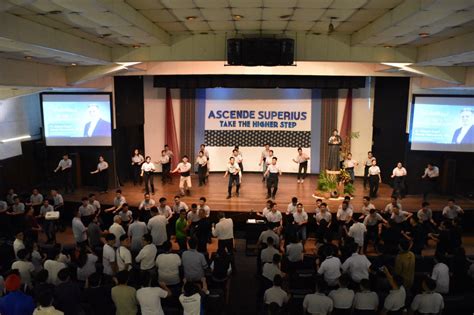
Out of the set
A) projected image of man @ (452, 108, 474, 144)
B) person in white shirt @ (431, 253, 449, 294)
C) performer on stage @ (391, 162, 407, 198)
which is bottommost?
person in white shirt @ (431, 253, 449, 294)

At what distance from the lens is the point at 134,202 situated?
38.3ft

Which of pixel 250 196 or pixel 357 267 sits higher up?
pixel 357 267

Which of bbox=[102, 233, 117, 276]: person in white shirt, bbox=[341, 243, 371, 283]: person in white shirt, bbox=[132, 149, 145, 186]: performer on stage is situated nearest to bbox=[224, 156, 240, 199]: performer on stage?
bbox=[132, 149, 145, 186]: performer on stage

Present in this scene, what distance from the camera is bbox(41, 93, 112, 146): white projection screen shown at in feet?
42.7

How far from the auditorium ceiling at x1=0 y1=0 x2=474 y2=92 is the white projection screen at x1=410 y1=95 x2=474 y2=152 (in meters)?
3.67

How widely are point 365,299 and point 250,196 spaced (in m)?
7.08

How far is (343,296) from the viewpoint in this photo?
5375mm

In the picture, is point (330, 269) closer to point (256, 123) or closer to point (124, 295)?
point (124, 295)

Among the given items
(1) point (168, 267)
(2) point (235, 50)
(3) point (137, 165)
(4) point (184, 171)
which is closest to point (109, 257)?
(1) point (168, 267)

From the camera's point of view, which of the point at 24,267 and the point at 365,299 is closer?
the point at 365,299

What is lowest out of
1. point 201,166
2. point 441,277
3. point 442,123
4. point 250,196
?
point 250,196

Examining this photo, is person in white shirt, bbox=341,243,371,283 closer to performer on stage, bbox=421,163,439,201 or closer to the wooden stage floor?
the wooden stage floor

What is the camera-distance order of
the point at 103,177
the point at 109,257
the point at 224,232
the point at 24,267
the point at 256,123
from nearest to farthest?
the point at 24,267 < the point at 109,257 < the point at 224,232 < the point at 103,177 < the point at 256,123

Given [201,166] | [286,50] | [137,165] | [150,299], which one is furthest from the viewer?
[137,165]
